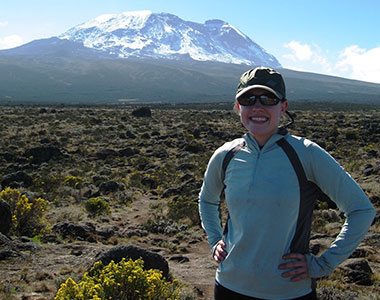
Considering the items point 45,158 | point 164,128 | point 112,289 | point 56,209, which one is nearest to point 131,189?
point 56,209

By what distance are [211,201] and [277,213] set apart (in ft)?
2.48

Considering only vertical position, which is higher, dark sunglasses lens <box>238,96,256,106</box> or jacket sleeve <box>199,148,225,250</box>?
dark sunglasses lens <box>238,96,256,106</box>

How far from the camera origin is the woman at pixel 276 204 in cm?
268

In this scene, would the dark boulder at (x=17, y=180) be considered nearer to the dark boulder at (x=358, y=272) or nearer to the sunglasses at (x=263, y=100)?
the dark boulder at (x=358, y=272)

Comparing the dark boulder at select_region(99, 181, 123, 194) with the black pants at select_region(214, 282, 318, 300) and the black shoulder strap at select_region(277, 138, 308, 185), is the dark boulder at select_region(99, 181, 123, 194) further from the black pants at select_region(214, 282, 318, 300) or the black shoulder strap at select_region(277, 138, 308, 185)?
the black shoulder strap at select_region(277, 138, 308, 185)

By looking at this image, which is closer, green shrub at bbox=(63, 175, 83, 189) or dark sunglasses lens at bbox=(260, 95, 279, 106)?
dark sunglasses lens at bbox=(260, 95, 279, 106)

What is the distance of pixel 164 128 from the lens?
3712cm

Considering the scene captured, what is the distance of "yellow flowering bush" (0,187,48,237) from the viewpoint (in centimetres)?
1008

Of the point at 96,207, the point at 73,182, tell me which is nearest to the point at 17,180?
the point at 73,182

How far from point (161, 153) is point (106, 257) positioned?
18.7 meters

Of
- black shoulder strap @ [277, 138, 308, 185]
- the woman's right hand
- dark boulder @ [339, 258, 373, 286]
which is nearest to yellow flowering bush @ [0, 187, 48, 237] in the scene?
dark boulder @ [339, 258, 373, 286]

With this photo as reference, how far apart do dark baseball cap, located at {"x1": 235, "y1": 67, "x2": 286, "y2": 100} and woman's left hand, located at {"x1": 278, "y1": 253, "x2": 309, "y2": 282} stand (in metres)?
0.94

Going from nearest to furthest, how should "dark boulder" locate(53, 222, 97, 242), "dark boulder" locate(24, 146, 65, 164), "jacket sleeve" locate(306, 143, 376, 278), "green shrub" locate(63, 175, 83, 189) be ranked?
1. "jacket sleeve" locate(306, 143, 376, 278)
2. "dark boulder" locate(53, 222, 97, 242)
3. "green shrub" locate(63, 175, 83, 189)
4. "dark boulder" locate(24, 146, 65, 164)

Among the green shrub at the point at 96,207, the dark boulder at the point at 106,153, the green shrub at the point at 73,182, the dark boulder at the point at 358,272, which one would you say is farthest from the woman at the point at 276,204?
the dark boulder at the point at 106,153
